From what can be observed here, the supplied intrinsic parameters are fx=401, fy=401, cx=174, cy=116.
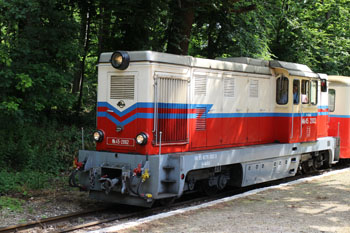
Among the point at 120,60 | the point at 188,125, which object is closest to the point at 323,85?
the point at 188,125

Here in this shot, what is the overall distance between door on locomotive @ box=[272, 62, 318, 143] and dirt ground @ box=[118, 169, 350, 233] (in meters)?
2.16

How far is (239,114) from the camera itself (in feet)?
33.0

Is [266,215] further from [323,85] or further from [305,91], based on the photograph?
[323,85]

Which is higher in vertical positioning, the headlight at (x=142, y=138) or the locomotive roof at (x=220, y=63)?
the locomotive roof at (x=220, y=63)

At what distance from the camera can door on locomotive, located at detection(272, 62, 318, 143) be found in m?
11.1

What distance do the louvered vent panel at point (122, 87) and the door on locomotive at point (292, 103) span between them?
15.5ft

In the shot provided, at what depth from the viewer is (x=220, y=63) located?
9.42 m

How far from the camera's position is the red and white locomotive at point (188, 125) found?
7.79m

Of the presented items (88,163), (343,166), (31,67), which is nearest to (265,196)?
(88,163)

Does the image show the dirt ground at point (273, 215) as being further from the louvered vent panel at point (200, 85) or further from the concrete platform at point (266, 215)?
the louvered vent panel at point (200, 85)

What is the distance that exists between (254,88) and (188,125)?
9.18 ft

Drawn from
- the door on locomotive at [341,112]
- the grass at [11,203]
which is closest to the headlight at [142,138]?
the grass at [11,203]

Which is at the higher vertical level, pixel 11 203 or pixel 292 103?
pixel 292 103

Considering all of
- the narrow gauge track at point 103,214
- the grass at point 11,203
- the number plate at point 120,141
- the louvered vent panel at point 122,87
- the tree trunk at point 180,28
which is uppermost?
the tree trunk at point 180,28
